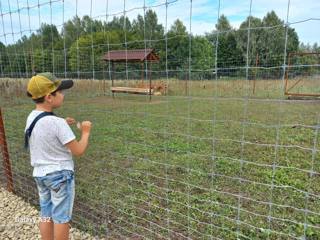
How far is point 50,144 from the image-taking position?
76.3 inches

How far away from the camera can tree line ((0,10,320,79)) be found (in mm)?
1874

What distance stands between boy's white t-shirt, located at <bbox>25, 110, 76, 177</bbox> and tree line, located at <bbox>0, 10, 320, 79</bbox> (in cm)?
76

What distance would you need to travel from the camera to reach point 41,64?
3.32m

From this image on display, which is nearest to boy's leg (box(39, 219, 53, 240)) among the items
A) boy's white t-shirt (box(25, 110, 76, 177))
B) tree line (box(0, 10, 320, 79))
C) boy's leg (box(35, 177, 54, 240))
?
boy's leg (box(35, 177, 54, 240))

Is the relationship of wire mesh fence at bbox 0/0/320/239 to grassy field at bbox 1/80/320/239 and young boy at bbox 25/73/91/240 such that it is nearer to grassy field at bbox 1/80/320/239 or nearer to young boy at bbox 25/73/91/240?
grassy field at bbox 1/80/320/239

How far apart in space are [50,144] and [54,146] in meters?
0.03

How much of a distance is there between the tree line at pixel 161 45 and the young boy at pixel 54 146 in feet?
2.16

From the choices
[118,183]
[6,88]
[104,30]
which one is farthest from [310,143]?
[6,88]

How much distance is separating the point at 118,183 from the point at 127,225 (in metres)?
0.86

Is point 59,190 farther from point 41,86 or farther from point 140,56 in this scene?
point 140,56

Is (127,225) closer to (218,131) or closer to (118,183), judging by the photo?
(118,183)

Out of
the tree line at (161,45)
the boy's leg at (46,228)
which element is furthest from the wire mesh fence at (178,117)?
the boy's leg at (46,228)

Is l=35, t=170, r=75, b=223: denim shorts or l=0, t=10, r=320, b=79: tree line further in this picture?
l=35, t=170, r=75, b=223: denim shorts

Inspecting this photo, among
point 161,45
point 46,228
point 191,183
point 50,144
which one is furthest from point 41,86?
point 191,183
